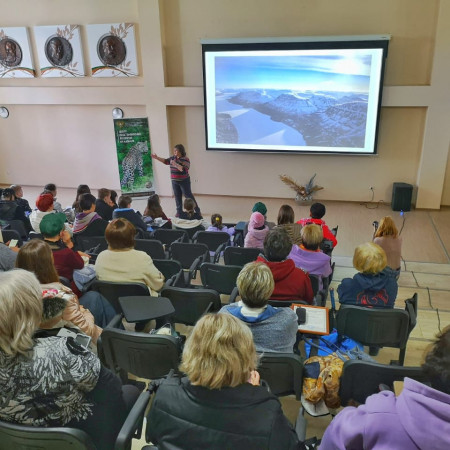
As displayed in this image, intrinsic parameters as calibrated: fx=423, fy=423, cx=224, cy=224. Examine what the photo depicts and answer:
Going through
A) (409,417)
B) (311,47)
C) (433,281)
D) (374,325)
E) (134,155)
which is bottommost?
(433,281)

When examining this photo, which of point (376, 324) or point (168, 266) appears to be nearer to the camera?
point (376, 324)

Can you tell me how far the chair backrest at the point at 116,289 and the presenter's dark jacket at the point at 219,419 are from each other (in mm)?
1629

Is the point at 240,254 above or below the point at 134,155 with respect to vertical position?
below

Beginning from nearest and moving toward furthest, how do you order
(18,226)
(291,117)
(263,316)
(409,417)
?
1. (409,417)
2. (263,316)
3. (18,226)
4. (291,117)

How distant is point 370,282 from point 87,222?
3.14m

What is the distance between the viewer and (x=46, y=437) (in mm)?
1683

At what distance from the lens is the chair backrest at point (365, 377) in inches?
83.7

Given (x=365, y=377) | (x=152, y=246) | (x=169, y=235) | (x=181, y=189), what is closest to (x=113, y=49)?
(x=181, y=189)

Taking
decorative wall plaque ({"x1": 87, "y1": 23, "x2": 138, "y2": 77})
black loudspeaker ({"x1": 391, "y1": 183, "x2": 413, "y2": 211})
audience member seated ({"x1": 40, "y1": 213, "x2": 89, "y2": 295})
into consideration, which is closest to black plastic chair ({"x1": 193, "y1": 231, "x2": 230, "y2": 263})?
audience member seated ({"x1": 40, "y1": 213, "x2": 89, "y2": 295})

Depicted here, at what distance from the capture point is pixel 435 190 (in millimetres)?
7289

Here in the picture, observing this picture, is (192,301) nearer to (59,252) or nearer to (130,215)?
(59,252)

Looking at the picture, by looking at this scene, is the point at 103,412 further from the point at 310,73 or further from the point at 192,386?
the point at 310,73

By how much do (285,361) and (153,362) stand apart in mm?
824

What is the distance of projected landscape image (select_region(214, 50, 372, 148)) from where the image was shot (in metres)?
7.04
